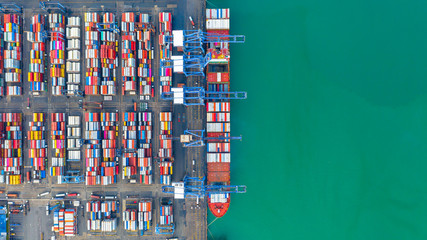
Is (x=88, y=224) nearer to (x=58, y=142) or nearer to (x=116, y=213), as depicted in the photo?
(x=116, y=213)

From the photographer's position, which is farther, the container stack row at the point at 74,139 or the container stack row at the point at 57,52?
the container stack row at the point at 74,139

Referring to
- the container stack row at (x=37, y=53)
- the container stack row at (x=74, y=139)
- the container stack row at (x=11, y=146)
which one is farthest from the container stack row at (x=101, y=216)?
the container stack row at (x=37, y=53)

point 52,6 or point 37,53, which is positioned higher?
point 52,6

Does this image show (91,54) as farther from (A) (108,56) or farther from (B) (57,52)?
(B) (57,52)

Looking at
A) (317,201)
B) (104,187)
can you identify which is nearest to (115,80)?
(104,187)

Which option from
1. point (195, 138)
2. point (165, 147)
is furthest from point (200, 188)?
point (165, 147)

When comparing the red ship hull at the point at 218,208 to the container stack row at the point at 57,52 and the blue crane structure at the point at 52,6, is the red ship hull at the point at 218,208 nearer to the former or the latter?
the container stack row at the point at 57,52

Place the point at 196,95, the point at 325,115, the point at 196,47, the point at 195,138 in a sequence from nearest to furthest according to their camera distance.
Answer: the point at 196,47
the point at 195,138
the point at 196,95
the point at 325,115
